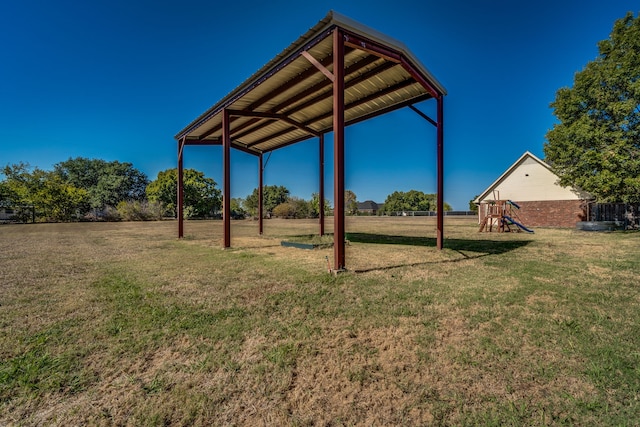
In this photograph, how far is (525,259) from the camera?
7.68 m

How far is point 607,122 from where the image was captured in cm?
1661

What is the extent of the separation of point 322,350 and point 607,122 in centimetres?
2248

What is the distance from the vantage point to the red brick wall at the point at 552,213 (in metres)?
20.4

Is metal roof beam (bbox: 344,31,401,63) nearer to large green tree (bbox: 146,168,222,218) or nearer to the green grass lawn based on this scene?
the green grass lawn

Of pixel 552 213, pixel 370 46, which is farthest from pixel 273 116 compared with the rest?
pixel 552 213

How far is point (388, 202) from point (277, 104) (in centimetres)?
8465

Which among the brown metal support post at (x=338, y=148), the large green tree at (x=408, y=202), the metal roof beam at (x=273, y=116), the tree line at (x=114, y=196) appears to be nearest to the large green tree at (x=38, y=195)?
the tree line at (x=114, y=196)

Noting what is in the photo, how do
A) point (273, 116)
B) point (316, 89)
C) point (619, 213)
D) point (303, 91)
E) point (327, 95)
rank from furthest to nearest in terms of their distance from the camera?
point (619, 213)
point (273, 116)
point (327, 95)
point (303, 91)
point (316, 89)

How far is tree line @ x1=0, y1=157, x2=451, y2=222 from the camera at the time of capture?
31562 mm

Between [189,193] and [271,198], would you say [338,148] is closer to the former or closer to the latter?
[189,193]

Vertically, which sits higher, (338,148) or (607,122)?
(607,122)

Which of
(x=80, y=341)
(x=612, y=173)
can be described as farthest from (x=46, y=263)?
(x=612, y=173)

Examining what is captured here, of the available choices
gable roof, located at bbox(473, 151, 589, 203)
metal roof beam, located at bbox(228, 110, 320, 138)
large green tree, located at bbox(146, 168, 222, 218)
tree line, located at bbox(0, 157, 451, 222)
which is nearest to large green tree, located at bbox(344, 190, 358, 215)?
tree line, located at bbox(0, 157, 451, 222)

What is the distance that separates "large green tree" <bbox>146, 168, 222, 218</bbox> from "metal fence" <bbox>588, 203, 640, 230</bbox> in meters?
44.9
